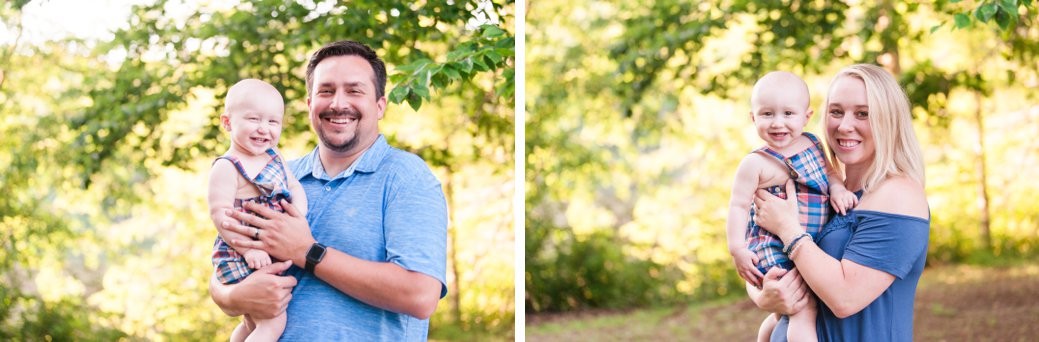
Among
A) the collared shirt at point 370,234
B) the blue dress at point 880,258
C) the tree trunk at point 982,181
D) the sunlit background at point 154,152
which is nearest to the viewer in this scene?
the blue dress at point 880,258

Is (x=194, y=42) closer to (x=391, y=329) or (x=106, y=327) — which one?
(x=106, y=327)

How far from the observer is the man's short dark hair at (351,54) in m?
2.15

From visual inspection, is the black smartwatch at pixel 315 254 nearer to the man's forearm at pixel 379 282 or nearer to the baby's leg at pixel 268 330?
the man's forearm at pixel 379 282

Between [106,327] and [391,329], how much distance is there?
444 cm

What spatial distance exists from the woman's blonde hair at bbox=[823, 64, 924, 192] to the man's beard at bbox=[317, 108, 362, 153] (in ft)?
3.37

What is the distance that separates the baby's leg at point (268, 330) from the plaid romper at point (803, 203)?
0.97m

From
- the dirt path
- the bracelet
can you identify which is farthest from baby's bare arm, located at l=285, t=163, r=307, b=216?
the dirt path

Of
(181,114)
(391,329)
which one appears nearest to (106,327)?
(181,114)

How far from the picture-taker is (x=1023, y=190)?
754cm

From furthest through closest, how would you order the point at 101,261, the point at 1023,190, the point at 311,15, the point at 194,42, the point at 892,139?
1. the point at 1023,190
2. the point at 101,261
3. the point at 194,42
4. the point at 311,15
5. the point at 892,139

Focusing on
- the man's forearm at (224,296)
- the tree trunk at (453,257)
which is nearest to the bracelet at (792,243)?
the man's forearm at (224,296)

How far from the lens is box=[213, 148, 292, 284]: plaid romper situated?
204cm

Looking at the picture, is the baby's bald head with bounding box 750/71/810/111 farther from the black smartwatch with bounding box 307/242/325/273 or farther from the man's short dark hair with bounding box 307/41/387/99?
→ the black smartwatch with bounding box 307/242/325/273

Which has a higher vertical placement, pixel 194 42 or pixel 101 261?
pixel 194 42
